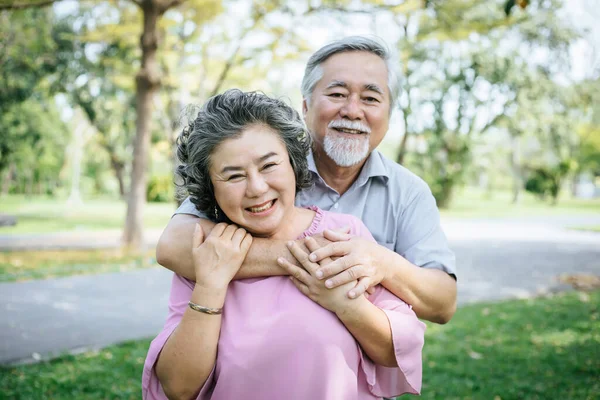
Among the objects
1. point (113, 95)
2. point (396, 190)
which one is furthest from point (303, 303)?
point (113, 95)

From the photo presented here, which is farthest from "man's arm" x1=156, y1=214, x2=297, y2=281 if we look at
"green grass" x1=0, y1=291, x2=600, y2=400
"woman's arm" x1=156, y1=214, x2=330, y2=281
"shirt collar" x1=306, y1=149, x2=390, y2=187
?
"green grass" x1=0, y1=291, x2=600, y2=400

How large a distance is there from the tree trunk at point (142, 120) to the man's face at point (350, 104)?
27.5 ft

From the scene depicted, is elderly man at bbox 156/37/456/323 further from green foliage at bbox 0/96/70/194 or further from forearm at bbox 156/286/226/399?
green foliage at bbox 0/96/70/194

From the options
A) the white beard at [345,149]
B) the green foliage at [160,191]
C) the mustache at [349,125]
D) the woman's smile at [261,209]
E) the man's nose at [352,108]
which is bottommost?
the green foliage at [160,191]

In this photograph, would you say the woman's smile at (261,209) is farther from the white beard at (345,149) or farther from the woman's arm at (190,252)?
the white beard at (345,149)

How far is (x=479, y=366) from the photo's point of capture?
4.96 meters

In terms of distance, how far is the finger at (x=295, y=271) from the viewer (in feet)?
5.74

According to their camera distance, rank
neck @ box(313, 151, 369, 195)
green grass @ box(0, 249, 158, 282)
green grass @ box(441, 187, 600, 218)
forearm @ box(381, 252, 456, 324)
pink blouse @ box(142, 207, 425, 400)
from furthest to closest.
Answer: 1. green grass @ box(441, 187, 600, 218)
2. green grass @ box(0, 249, 158, 282)
3. neck @ box(313, 151, 369, 195)
4. forearm @ box(381, 252, 456, 324)
5. pink blouse @ box(142, 207, 425, 400)

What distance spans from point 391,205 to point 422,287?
0.45m

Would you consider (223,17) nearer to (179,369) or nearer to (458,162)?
(179,369)

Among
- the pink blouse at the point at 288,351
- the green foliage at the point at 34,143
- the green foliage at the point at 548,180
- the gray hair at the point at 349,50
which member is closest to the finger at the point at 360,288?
the pink blouse at the point at 288,351

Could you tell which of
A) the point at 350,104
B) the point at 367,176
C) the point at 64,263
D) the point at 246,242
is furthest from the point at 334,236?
the point at 64,263

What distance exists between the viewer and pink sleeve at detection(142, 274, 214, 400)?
183 cm

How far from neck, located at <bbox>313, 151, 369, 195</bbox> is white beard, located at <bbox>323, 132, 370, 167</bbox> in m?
0.05
